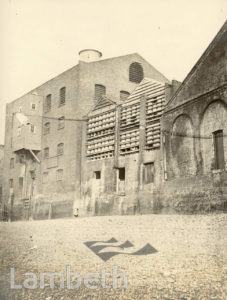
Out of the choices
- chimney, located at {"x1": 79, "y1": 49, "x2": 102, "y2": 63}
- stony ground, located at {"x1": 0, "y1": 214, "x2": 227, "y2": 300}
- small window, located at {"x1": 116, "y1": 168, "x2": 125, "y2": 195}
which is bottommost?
stony ground, located at {"x1": 0, "y1": 214, "x2": 227, "y2": 300}

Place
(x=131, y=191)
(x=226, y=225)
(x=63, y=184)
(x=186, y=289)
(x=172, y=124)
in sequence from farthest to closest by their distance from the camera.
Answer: (x=63, y=184)
(x=131, y=191)
(x=172, y=124)
(x=226, y=225)
(x=186, y=289)

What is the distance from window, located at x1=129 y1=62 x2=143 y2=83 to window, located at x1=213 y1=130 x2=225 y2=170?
13424mm

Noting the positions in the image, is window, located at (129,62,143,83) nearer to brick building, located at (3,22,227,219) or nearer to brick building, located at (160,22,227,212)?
brick building, located at (3,22,227,219)

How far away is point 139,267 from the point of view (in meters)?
8.06

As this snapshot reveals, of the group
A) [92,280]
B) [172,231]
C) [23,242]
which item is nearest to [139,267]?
[92,280]

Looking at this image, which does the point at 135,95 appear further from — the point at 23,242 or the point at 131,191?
the point at 23,242

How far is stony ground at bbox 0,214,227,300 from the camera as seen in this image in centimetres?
675

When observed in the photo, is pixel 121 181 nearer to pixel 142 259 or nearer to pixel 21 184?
pixel 142 259

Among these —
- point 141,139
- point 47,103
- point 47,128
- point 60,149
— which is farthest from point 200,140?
point 47,103

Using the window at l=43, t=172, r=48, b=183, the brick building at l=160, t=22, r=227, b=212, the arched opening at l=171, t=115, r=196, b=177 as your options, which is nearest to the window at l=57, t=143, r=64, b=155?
the window at l=43, t=172, r=48, b=183

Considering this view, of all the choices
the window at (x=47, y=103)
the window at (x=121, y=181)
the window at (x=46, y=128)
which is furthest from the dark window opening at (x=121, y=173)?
the window at (x=47, y=103)

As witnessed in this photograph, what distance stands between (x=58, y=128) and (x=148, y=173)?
32.6ft

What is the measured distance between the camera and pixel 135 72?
26.3m

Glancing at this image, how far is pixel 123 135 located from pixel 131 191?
3521 millimetres
